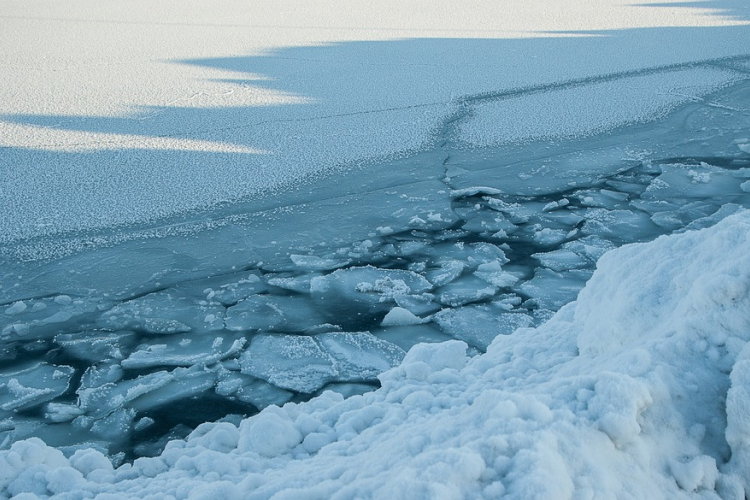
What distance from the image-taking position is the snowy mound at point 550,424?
3.28ft

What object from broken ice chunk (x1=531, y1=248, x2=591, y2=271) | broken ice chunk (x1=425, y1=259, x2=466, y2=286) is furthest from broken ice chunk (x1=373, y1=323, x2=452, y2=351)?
broken ice chunk (x1=531, y1=248, x2=591, y2=271)

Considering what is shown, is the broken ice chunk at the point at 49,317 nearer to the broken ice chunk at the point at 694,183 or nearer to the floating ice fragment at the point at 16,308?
the floating ice fragment at the point at 16,308

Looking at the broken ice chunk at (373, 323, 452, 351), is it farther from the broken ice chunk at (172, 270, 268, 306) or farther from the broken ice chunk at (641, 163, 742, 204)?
the broken ice chunk at (641, 163, 742, 204)

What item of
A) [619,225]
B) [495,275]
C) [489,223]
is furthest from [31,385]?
[619,225]

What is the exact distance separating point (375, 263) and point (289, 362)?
61 cm

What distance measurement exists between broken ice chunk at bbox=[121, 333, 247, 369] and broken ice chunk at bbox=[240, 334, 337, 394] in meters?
0.05

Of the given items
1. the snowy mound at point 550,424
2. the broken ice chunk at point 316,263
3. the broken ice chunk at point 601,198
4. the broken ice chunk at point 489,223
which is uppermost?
the snowy mound at point 550,424

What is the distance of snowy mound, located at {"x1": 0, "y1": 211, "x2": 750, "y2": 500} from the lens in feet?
3.28

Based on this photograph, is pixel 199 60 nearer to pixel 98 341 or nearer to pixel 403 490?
pixel 98 341

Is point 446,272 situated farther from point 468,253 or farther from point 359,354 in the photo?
point 359,354

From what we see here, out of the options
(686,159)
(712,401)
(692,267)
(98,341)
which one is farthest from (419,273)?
(686,159)

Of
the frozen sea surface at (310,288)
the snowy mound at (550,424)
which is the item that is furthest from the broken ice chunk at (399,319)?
the snowy mound at (550,424)

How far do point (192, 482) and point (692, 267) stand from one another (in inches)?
36.5

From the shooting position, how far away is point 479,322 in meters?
2.11
